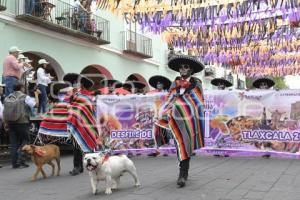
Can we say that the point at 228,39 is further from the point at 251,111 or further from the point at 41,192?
the point at 41,192

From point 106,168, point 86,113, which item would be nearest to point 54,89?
point 86,113

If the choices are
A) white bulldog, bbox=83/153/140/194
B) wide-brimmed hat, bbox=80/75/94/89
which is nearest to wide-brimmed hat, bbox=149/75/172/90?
wide-brimmed hat, bbox=80/75/94/89

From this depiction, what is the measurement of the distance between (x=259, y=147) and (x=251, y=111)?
2.89 ft

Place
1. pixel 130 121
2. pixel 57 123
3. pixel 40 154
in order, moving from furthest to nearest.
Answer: pixel 130 121 < pixel 57 123 < pixel 40 154

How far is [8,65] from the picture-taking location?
1238 centimetres

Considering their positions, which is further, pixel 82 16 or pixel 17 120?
pixel 82 16

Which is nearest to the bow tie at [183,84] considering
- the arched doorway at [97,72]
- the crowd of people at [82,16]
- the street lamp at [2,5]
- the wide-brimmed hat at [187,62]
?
the wide-brimmed hat at [187,62]

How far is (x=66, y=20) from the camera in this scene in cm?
2080

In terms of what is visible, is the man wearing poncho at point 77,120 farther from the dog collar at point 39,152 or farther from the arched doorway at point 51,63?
the arched doorway at point 51,63

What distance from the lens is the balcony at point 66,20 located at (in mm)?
18109

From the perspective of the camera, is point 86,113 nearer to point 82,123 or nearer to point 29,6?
point 82,123

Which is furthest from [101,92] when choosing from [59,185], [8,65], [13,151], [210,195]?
[210,195]

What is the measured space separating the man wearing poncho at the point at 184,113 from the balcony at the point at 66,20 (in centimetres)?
1058

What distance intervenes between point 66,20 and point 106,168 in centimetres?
1428
